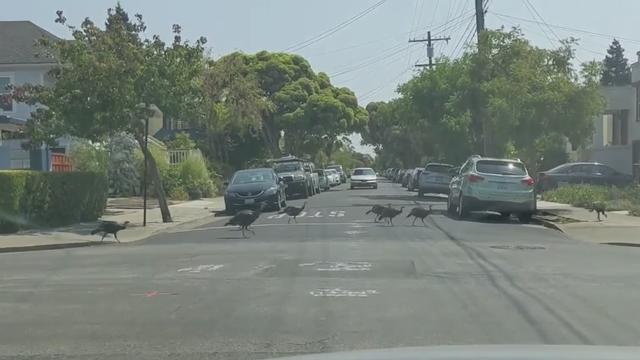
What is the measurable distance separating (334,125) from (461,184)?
39428mm

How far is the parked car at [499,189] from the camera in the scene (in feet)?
72.9

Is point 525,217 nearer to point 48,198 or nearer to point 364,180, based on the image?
point 48,198

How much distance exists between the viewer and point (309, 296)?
9.91 metres

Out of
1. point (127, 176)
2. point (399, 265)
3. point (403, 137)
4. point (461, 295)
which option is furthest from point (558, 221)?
point (403, 137)

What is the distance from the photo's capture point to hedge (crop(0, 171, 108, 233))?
19.6m

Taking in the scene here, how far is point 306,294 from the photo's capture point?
10070mm

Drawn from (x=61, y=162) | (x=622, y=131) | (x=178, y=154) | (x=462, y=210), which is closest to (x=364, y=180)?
Answer: (x=178, y=154)

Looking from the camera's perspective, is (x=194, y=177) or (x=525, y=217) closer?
(x=525, y=217)

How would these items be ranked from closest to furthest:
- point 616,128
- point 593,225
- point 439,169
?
point 593,225 → point 439,169 → point 616,128

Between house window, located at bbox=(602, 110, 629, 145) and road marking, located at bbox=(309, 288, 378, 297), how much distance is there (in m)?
38.3

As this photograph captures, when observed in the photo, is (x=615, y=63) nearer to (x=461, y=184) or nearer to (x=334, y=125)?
(x=334, y=125)

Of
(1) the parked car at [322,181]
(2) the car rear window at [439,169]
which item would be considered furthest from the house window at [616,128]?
(1) the parked car at [322,181]

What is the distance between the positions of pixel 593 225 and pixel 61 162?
20059 mm

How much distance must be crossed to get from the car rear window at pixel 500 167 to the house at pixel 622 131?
19.5 m
